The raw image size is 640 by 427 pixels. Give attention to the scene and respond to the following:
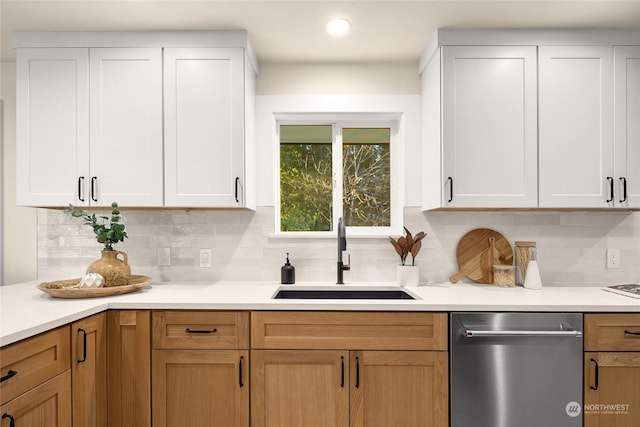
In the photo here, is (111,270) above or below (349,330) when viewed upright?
above

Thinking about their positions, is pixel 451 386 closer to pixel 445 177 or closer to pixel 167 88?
pixel 445 177

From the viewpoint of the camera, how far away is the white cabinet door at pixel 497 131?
2.11 m

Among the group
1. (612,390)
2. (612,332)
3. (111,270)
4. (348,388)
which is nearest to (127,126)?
(111,270)

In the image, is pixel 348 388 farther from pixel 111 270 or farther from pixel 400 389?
pixel 111 270

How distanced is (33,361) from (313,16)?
1898mm

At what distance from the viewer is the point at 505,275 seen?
2285 millimetres

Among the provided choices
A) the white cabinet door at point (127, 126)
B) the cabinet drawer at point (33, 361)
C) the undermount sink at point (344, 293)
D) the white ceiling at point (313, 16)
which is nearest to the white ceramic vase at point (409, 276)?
the undermount sink at point (344, 293)

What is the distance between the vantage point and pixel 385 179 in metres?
2.66

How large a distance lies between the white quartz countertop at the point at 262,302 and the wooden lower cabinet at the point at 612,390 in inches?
8.9

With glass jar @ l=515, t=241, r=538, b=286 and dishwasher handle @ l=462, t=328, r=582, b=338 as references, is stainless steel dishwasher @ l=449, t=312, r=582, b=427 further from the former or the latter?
glass jar @ l=515, t=241, r=538, b=286

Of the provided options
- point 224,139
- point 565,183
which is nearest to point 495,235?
point 565,183

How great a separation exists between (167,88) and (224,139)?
1.35 feet

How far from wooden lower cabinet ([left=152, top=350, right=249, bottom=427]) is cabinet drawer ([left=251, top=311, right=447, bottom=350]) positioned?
0.16m

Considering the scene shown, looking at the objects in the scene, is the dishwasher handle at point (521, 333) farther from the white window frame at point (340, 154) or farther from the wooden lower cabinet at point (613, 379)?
the white window frame at point (340, 154)
